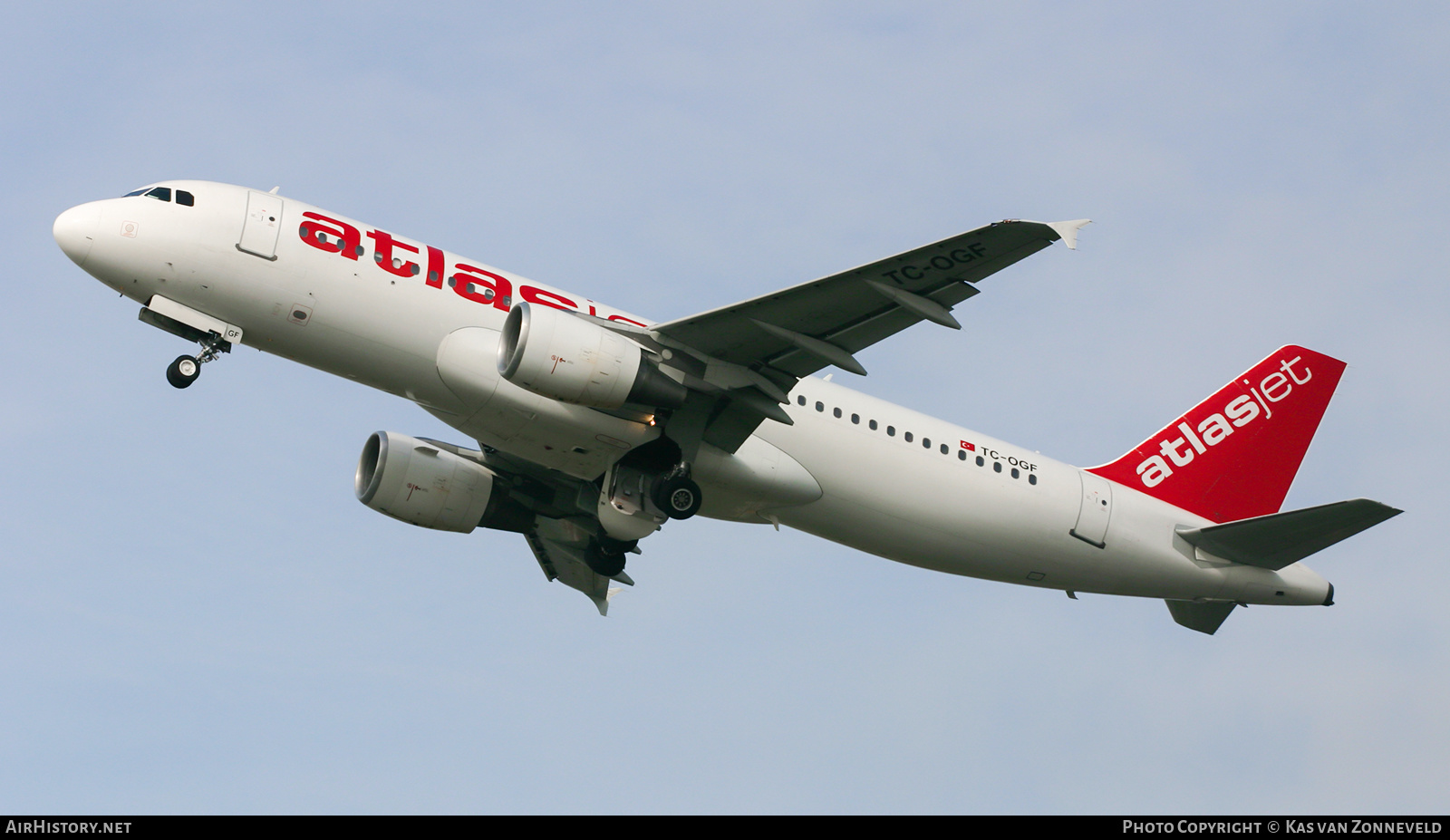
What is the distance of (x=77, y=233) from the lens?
24516mm

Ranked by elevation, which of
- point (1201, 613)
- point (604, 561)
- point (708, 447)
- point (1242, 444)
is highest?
point (1242, 444)

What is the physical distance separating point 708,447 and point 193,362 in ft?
30.7

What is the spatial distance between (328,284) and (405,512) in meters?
6.96

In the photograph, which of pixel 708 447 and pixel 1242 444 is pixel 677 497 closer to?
pixel 708 447

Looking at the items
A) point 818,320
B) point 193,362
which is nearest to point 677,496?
point 818,320

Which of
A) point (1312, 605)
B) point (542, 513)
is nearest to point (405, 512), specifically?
point (542, 513)

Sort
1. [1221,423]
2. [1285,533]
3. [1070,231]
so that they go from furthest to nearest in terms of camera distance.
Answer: [1221,423], [1285,533], [1070,231]

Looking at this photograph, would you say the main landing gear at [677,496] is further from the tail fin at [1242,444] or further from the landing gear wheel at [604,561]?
the tail fin at [1242,444]

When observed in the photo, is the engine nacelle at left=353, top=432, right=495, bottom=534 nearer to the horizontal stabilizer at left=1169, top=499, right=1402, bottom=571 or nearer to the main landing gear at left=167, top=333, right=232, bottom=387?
the main landing gear at left=167, top=333, right=232, bottom=387

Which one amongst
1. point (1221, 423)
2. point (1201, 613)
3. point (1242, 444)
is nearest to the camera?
point (1201, 613)

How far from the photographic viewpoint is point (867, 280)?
23.3m

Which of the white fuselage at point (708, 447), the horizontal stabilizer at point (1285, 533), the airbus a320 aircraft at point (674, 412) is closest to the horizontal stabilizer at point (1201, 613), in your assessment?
the airbus a320 aircraft at point (674, 412)

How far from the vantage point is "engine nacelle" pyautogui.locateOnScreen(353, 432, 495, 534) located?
98.5 ft
